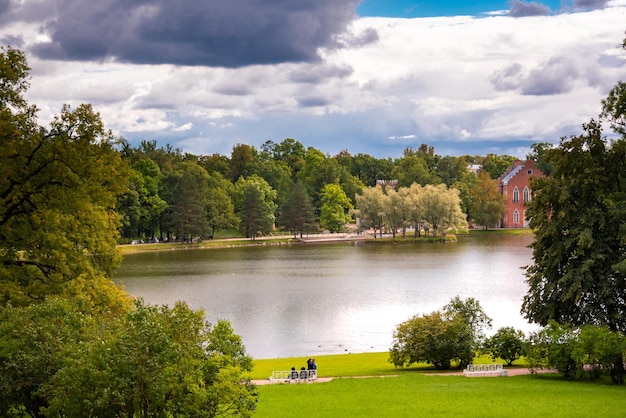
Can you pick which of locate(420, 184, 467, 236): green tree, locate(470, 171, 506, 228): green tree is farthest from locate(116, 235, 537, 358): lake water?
locate(470, 171, 506, 228): green tree

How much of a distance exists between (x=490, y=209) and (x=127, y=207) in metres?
50.6

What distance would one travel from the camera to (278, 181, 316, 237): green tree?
10125cm

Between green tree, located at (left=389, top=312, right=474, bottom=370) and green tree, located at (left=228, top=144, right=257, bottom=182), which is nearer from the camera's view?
green tree, located at (left=389, top=312, right=474, bottom=370)

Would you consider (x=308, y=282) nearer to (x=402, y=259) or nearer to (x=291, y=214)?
(x=402, y=259)

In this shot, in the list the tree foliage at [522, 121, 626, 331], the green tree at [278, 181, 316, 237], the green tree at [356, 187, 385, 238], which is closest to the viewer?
the tree foliage at [522, 121, 626, 331]

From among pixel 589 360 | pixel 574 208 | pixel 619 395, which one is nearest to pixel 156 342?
pixel 619 395

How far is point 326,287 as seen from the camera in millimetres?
49906

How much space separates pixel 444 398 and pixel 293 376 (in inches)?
207

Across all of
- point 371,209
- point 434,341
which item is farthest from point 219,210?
point 434,341

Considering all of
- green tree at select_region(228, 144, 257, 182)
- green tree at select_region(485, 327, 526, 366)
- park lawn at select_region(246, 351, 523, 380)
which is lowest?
park lawn at select_region(246, 351, 523, 380)

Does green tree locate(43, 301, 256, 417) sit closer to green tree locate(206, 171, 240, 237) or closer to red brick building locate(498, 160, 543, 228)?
green tree locate(206, 171, 240, 237)

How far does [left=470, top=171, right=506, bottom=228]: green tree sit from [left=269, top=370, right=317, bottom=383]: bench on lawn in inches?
3437

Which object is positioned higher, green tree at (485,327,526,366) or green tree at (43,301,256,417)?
green tree at (43,301,256,417)

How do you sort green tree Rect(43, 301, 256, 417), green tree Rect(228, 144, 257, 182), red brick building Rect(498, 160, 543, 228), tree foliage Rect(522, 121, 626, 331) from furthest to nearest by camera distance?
green tree Rect(228, 144, 257, 182) < red brick building Rect(498, 160, 543, 228) < tree foliage Rect(522, 121, 626, 331) < green tree Rect(43, 301, 256, 417)
